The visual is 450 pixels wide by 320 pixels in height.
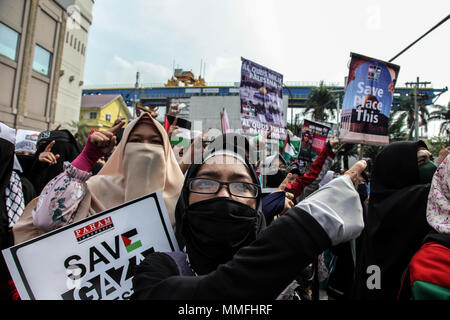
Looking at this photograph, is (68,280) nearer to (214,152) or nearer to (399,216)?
(214,152)

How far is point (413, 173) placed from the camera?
5.77 feet

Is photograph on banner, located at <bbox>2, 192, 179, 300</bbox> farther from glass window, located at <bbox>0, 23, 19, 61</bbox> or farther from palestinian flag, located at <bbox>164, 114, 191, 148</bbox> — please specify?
glass window, located at <bbox>0, 23, 19, 61</bbox>

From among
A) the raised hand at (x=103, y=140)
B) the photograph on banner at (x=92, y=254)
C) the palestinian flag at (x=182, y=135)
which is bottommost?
the photograph on banner at (x=92, y=254)

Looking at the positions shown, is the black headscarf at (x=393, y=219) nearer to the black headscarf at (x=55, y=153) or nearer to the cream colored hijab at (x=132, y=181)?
the cream colored hijab at (x=132, y=181)

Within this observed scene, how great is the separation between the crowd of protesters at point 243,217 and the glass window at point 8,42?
69.1ft

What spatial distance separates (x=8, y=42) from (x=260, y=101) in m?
20.3

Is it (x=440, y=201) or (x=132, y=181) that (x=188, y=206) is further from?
(x=440, y=201)

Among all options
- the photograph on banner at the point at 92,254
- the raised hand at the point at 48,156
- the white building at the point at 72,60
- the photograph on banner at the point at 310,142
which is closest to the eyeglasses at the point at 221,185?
the photograph on banner at the point at 92,254

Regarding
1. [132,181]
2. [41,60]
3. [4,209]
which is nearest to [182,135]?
[132,181]

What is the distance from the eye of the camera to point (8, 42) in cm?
1822

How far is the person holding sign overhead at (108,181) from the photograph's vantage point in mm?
1545

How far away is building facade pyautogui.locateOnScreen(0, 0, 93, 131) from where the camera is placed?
18.2 metres

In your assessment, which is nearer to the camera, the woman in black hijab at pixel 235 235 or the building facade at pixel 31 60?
the woman in black hijab at pixel 235 235
